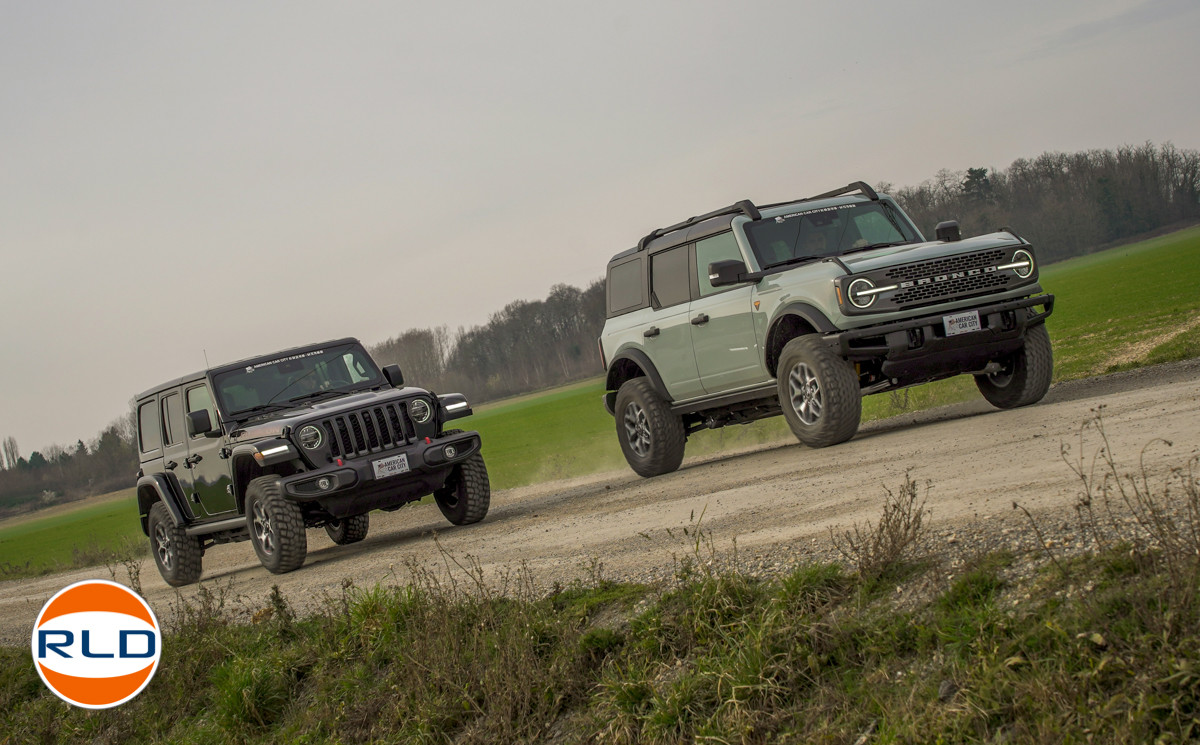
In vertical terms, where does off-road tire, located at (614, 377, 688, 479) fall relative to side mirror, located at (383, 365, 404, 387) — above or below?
below

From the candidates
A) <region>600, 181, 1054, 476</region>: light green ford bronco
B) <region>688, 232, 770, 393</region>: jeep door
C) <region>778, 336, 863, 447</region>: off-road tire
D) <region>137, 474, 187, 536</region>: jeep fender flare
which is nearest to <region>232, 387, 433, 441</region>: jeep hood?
<region>137, 474, 187, 536</region>: jeep fender flare

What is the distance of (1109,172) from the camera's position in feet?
293

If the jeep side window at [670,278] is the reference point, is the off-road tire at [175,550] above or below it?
below

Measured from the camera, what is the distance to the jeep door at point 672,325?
478 inches

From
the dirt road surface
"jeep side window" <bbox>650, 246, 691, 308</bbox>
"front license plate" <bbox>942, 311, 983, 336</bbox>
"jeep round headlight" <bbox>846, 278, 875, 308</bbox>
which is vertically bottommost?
the dirt road surface

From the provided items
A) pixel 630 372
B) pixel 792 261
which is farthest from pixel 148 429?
pixel 792 261

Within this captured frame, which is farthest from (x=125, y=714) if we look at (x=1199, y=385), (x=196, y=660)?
(x=1199, y=385)

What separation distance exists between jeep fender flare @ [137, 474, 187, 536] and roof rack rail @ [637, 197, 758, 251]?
636 centimetres

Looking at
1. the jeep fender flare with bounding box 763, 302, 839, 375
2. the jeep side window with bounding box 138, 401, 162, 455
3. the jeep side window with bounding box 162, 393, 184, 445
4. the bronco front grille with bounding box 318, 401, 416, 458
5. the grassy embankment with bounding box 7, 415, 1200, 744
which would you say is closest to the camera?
the grassy embankment with bounding box 7, 415, 1200, 744

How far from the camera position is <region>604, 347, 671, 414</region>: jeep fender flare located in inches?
497

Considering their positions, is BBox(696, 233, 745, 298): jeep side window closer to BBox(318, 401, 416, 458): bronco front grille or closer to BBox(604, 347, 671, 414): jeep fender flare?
BBox(604, 347, 671, 414): jeep fender flare

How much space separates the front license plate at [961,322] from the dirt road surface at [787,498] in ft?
3.02

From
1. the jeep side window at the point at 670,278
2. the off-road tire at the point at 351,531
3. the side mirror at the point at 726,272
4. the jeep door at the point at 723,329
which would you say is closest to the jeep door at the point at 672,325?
the jeep side window at the point at 670,278

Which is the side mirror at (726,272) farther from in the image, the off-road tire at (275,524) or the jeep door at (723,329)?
the off-road tire at (275,524)
